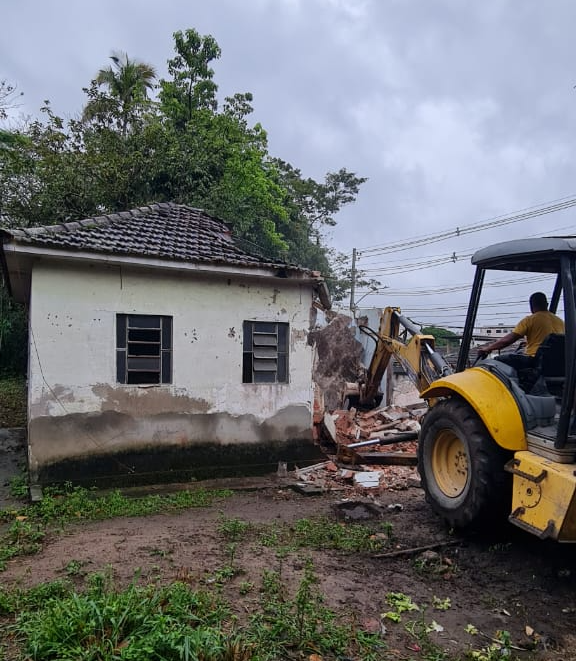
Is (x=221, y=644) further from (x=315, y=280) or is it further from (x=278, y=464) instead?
(x=315, y=280)

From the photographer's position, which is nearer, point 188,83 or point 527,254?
point 527,254

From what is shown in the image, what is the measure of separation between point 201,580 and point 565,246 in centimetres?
411

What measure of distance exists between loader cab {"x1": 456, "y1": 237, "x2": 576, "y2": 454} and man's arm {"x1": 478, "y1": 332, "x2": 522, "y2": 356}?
17 cm

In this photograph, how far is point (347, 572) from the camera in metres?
4.69

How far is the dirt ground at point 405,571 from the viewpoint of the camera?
12.5ft

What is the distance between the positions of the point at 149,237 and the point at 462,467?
6232 mm

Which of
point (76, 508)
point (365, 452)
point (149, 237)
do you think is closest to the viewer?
point (76, 508)

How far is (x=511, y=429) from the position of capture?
4633mm

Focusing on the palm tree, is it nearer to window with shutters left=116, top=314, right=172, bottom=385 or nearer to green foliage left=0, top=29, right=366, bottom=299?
green foliage left=0, top=29, right=366, bottom=299

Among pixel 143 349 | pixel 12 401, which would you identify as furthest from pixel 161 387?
pixel 12 401

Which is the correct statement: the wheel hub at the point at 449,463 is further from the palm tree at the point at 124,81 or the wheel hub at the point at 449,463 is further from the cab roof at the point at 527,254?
the palm tree at the point at 124,81

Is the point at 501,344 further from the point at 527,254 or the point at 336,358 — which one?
the point at 336,358

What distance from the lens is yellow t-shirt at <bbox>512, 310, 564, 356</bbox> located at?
5110mm

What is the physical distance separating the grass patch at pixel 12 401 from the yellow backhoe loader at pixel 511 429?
36.2 ft
